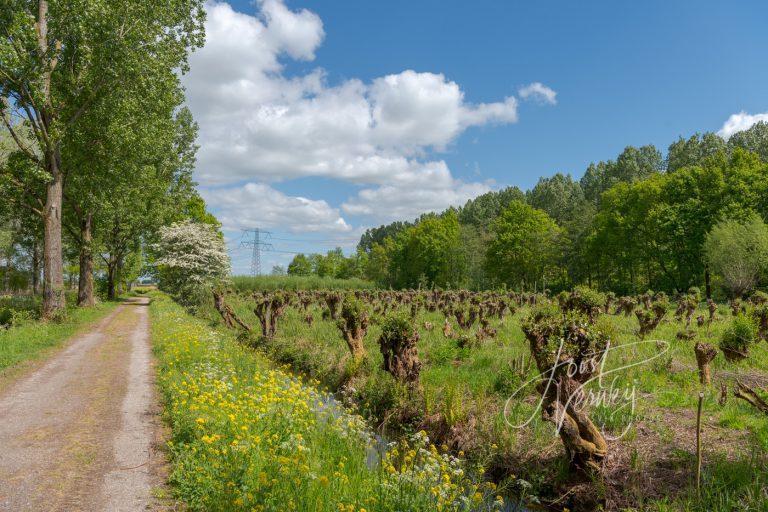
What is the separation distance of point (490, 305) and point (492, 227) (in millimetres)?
45992

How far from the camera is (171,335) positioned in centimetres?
1553

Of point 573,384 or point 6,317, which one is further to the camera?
point 6,317

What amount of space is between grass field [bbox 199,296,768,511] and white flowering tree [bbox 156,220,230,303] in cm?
2346

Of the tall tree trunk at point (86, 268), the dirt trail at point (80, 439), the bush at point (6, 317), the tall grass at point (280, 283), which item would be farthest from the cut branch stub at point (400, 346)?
the tall grass at point (280, 283)

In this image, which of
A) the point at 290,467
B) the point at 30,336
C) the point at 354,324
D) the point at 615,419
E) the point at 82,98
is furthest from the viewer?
the point at 82,98

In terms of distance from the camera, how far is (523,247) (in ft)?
181

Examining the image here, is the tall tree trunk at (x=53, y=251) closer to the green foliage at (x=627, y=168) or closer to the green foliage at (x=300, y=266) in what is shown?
the green foliage at (x=627, y=168)

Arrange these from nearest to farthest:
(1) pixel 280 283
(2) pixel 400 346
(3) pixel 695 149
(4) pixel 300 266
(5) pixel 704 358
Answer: (5) pixel 704 358, (2) pixel 400 346, (1) pixel 280 283, (3) pixel 695 149, (4) pixel 300 266

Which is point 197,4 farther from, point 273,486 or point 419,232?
point 419,232

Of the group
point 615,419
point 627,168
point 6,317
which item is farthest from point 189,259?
point 627,168

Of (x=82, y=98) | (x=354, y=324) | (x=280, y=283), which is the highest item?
(x=82, y=98)

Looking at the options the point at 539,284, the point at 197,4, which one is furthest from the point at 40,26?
the point at 539,284

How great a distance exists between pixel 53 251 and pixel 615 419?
21.2m

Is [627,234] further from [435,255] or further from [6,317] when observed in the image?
[6,317]
